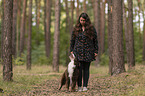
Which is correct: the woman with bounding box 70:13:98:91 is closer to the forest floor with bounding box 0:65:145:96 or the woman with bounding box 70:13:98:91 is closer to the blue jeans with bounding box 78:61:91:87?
the blue jeans with bounding box 78:61:91:87

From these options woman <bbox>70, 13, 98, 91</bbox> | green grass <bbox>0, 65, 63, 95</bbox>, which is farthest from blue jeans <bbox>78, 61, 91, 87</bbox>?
green grass <bbox>0, 65, 63, 95</bbox>

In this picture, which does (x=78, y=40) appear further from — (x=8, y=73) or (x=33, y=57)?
(x=33, y=57)

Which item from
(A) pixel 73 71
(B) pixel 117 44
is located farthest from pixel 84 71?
(B) pixel 117 44

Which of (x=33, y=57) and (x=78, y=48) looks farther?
(x=33, y=57)

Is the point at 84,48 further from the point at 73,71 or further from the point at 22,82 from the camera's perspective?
the point at 22,82

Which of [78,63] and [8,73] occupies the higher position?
[78,63]

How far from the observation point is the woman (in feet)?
20.5

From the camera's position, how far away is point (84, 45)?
6305mm

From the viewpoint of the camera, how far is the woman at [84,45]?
625 cm

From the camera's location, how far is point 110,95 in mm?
5590

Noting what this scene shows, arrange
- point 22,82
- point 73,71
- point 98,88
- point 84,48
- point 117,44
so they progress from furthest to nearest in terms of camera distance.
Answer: point 117,44
point 22,82
point 98,88
point 84,48
point 73,71

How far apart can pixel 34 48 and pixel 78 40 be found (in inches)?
1006

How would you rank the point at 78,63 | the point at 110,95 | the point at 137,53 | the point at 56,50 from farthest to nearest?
the point at 137,53 < the point at 56,50 < the point at 78,63 < the point at 110,95

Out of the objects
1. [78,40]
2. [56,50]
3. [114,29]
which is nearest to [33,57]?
[56,50]
